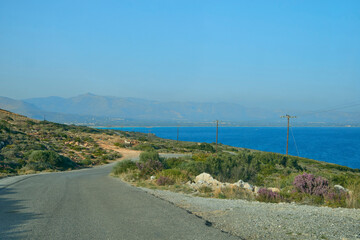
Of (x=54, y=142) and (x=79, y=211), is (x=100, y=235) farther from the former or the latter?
(x=54, y=142)

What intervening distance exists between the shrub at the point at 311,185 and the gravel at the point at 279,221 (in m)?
3.15

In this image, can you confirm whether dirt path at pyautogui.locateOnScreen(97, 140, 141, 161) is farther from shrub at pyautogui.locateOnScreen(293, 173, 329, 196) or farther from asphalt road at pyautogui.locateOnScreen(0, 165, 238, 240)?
asphalt road at pyautogui.locateOnScreen(0, 165, 238, 240)

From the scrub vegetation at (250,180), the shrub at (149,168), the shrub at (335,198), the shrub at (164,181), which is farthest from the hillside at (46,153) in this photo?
the shrub at (335,198)

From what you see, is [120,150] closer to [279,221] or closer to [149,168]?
[149,168]

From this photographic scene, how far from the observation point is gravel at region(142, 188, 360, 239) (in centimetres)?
689

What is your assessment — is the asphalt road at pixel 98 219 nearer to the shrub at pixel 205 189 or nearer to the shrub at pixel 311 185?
the shrub at pixel 205 189

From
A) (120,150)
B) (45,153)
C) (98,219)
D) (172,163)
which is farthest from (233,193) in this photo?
(120,150)

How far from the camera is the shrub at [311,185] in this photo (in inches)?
502

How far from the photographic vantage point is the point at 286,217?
8484mm

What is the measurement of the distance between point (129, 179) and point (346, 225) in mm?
14175

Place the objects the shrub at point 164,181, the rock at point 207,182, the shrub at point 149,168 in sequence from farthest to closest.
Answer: the shrub at point 149,168
the shrub at point 164,181
the rock at point 207,182

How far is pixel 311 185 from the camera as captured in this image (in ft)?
43.3

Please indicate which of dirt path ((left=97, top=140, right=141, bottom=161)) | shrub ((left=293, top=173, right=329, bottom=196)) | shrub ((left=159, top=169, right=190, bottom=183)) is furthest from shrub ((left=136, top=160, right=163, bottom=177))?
dirt path ((left=97, top=140, right=141, bottom=161))

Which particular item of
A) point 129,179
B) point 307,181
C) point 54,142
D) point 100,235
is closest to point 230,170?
point 129,179
